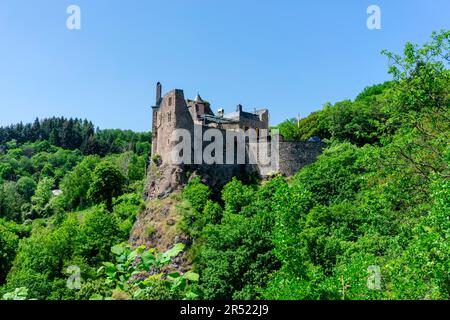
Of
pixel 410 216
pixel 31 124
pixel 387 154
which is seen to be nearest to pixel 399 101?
pixel 387 154

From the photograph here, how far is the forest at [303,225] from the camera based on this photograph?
11.8 meters

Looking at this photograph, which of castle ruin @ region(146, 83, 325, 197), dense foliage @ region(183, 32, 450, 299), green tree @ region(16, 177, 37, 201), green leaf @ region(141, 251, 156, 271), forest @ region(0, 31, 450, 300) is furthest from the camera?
green tree @ region(16, 177, 37, 201)

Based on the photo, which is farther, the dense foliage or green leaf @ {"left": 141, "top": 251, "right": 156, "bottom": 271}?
the dense foliage

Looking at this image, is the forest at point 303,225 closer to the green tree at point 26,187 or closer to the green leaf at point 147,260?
the green leaf at point 147,260

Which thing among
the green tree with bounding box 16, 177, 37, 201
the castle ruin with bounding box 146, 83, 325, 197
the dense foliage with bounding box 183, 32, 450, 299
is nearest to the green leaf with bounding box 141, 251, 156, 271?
the dense foliage with bounding box 183, 32, 450, 299

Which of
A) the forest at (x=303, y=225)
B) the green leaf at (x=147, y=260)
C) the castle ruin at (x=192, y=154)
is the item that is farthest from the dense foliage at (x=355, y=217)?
the green leaf at (x=147, y=260)

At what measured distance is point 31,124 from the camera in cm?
13500

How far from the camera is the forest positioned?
11750 mm

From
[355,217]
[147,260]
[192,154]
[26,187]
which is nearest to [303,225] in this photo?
[355,217]

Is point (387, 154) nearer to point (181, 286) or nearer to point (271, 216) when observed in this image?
point (181, 286)

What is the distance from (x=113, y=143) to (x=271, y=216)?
A: 3660 inches

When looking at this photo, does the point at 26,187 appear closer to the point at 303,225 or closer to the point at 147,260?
the point at 303,225

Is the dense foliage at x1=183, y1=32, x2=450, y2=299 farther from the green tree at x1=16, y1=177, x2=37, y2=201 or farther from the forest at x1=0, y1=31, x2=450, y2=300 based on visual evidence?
the green tree at x1=16, y1=177, x2=37, y2=201
